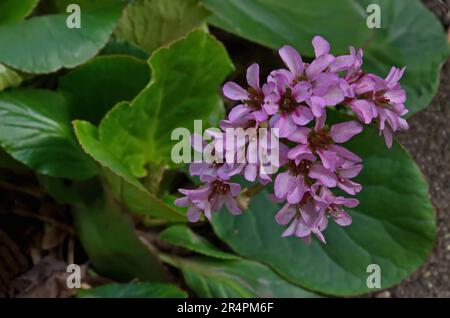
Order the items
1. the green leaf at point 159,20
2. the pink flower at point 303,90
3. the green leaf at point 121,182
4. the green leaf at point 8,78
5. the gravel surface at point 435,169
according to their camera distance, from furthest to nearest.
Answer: the gravel surface at point 435,169, the green leaf at point 159,20, the green leaf at point 8,78, the green leaf at point 121,182, the pink flower at point 303,90

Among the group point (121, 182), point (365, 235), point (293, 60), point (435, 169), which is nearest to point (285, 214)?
point (293, 60)

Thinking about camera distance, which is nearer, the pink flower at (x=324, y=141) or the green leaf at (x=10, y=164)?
the pink flower at (x=324, y=141)

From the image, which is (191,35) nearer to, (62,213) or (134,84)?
(134,84)

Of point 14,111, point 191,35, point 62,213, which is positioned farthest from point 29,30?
point 62,213

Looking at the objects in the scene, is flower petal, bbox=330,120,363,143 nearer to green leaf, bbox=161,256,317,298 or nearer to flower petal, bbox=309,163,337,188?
flower petal, bbox=309,163,337,188

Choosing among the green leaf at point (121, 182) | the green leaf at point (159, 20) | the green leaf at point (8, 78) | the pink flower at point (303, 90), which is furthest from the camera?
the green leaf at point (159, 20)

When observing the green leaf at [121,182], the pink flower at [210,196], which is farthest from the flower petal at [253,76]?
the green leaf at [121,182]

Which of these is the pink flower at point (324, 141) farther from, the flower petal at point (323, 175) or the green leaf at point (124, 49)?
the green leaf at point (124, 49)
